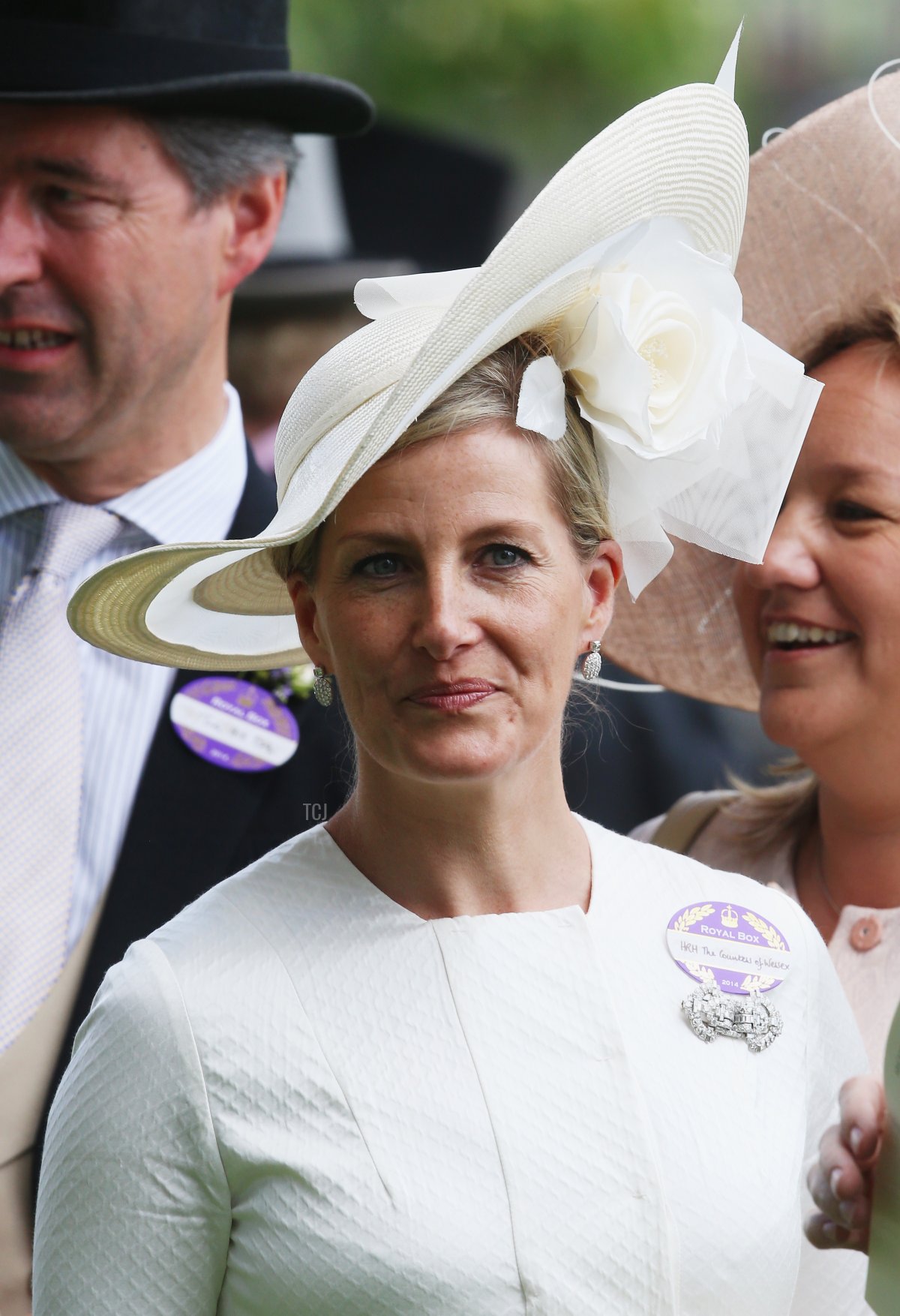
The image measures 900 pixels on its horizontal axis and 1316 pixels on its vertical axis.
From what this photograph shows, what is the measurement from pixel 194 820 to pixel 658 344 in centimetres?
113

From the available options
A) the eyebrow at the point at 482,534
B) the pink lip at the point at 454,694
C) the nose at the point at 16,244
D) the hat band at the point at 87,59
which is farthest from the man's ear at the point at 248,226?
the pink lip at the point at 454,694

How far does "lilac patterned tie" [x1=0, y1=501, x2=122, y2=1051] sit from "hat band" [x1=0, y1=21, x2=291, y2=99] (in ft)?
2.19

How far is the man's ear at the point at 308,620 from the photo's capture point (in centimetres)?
171

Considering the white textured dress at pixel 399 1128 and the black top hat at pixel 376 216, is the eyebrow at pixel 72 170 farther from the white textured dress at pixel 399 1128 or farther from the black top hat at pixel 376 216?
the white textured dress at pixel 399 1128

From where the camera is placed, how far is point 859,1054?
1888 mm

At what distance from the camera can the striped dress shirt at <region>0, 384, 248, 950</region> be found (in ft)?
7.98

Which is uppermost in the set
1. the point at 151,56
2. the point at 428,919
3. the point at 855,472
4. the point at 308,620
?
the point at 151,56

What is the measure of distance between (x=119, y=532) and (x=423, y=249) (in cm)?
189

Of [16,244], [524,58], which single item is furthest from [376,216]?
[524,58]

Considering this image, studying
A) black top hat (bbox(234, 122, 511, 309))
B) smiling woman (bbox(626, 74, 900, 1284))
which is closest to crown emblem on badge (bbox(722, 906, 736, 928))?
smiling woman (bbox(626, 74, 900, 1284))

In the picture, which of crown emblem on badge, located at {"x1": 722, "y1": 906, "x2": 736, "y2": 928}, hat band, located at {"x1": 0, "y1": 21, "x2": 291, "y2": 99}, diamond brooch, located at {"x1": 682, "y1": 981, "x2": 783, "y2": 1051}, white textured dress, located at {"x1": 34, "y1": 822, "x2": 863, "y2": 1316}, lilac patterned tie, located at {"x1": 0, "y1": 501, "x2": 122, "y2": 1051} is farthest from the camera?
hat band, located at {"x1": 0, "y1": 21, "x2": 291, "y2": 99}

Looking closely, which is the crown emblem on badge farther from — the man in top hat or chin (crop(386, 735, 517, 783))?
the man in top hat

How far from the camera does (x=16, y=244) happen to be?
2453 mm

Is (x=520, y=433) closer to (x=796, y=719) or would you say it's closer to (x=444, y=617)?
(x=444, y=617)
